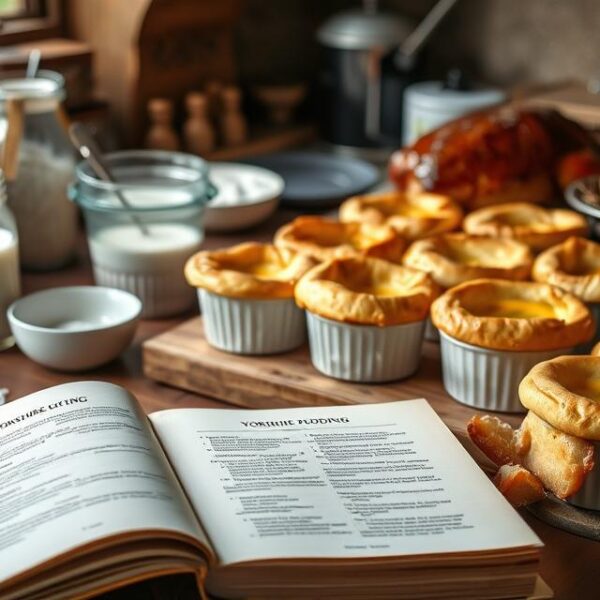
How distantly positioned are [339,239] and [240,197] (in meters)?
0.36

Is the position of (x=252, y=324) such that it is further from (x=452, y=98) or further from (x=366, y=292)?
(x=452, y=98)

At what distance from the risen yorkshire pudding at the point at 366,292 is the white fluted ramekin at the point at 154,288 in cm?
28

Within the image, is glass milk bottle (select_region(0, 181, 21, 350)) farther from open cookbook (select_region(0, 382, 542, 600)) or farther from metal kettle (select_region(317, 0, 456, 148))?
metal kettle (select_region(317, 0, 456, 148))

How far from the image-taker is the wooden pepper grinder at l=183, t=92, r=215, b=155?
2.12 metres

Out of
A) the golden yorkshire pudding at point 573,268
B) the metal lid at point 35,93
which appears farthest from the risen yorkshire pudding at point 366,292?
the metal lid at point 35,93

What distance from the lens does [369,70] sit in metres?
2.23

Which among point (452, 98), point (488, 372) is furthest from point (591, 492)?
point (452, 98)

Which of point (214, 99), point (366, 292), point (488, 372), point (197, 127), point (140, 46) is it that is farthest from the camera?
point (214, 99)

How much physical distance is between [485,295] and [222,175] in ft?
2.62

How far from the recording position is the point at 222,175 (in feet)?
6.22

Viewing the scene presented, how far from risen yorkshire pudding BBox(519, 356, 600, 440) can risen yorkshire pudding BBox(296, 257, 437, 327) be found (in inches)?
8.0

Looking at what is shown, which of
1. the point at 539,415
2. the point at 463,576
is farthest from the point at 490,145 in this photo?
the point at 463,576

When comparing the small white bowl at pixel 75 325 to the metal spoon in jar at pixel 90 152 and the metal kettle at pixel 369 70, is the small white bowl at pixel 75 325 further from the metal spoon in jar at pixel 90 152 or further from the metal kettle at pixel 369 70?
the metal kettle at pixel 369 70

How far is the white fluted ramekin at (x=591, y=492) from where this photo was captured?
0.96 meters
